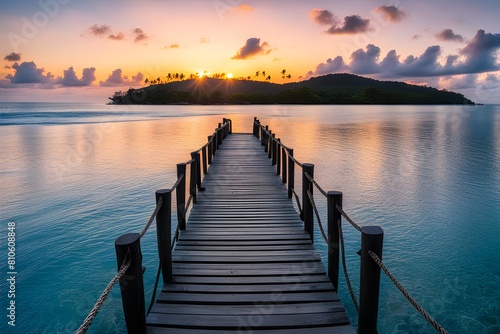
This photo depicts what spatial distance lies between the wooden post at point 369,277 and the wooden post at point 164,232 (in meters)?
2.57

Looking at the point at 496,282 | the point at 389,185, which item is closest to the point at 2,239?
the point at 496,282

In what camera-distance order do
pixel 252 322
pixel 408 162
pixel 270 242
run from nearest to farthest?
1. pixel 252 322
2. pixel 270 242
3. pixel 408 162

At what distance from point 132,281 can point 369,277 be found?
2.30 meters

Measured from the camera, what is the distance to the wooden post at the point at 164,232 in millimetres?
4438

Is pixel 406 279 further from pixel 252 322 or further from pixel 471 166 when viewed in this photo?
pixel 471 166

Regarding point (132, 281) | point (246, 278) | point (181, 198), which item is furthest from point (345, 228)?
point (132, 281)

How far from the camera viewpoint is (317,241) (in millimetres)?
10219

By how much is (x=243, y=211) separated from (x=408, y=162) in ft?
67.0

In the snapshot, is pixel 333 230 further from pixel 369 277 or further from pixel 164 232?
pixel 164 232

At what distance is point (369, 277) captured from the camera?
3160 millimetres

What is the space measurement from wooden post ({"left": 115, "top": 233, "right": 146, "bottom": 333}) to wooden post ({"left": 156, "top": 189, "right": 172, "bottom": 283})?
1191mm

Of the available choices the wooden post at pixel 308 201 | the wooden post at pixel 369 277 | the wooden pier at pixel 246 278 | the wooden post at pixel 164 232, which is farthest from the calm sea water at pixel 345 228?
the wooden post at pixel 369 277

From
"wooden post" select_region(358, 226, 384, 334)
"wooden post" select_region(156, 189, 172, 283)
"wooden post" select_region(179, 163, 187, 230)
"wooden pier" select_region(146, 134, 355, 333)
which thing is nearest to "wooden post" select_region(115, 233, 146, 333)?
"wooden pier" select_region(146, 134, 355, 333)

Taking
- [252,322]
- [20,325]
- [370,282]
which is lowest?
[20,325]
